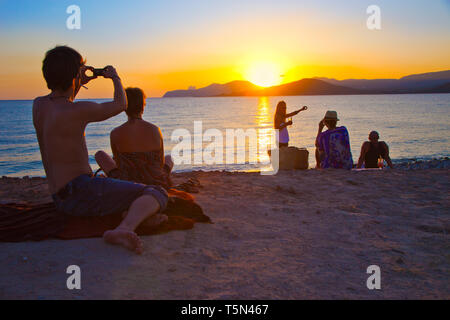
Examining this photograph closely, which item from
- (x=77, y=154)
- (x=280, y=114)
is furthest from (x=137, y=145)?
(x=280, y=114)

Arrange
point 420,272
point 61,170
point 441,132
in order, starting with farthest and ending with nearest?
point 441,132, point 61,170, point 420,272

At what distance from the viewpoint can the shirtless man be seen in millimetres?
3154

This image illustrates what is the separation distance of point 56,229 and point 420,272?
3.32m

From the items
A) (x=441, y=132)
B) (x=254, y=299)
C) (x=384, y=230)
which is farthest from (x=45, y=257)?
(x=441, y=132)

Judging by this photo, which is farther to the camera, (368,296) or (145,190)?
(145,190)

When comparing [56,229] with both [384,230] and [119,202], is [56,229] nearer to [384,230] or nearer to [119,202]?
[119,202]

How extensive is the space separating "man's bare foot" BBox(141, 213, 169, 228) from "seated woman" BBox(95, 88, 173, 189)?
0.81 m

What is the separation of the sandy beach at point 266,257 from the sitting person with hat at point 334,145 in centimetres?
245

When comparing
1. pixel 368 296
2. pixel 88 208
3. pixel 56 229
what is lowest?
pixel 368 296

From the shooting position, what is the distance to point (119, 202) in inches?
135

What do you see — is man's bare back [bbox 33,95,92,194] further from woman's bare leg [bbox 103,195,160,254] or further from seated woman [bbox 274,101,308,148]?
seated woman [bbox 274,101,308,148]

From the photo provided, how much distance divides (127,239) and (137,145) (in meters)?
1.46

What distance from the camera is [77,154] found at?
130 inches

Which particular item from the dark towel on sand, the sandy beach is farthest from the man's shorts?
the sandy beach
